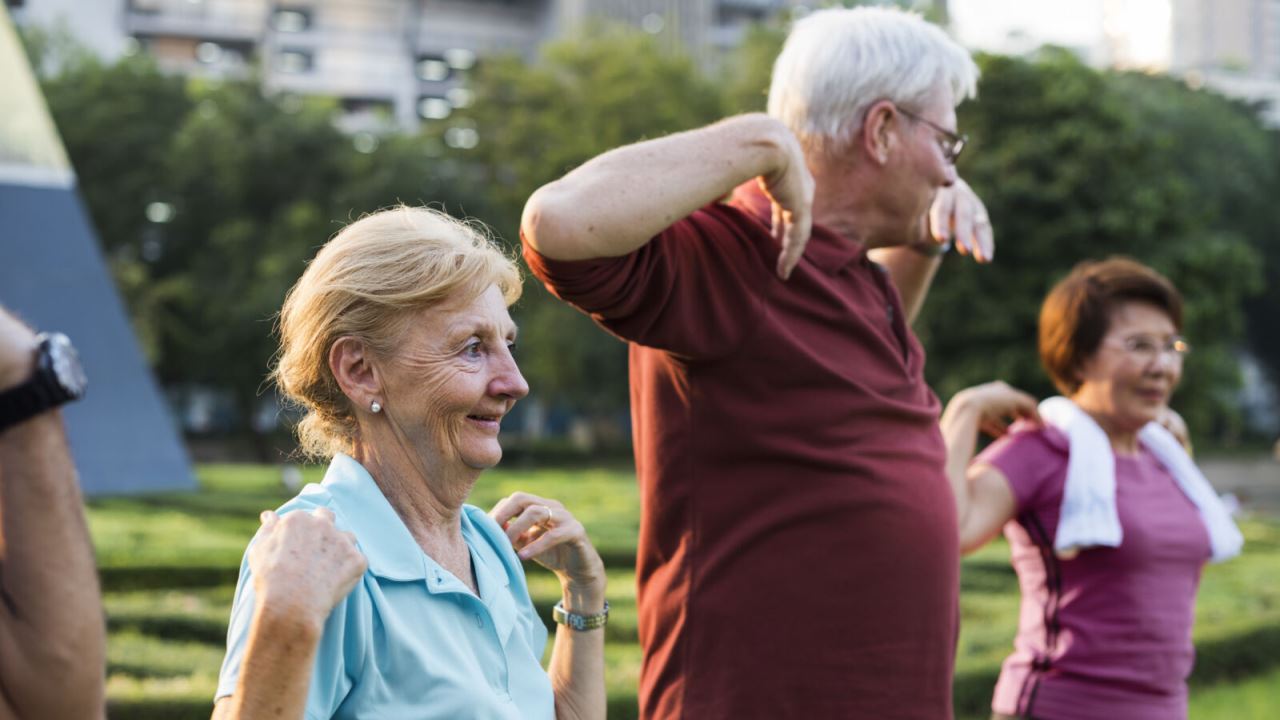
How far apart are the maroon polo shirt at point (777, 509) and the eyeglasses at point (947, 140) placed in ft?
1.11

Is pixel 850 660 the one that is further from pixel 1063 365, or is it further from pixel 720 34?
pixel 720 34

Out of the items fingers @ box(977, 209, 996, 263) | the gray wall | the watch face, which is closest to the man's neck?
fingers @ box(977, 209, 996, 263)

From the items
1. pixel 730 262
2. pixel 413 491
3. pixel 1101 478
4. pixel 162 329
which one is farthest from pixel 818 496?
pixel 162 329

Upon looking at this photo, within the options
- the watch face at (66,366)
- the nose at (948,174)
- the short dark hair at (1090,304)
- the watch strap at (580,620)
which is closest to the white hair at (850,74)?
the nose at (948,174)

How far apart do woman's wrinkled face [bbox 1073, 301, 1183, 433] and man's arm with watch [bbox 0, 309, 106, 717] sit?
2.95 m

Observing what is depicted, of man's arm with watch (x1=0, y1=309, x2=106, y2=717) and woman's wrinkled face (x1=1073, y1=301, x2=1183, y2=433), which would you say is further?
woman's wrinkled face (x1=1073, y1=301, x2=1183, y2=433)

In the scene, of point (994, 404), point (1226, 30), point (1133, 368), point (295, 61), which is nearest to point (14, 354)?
point (994, 404)

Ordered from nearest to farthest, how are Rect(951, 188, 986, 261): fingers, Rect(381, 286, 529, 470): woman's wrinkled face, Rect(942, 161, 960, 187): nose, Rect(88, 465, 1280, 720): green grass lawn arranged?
Rect(381, 286, 529, 470): woman's wrinkled face
Rect(942, 161, 960, 187): nose
Rect(951, 188, 986, 261): fingers
Rect(88, 465, 1280, 720): green grass lawn

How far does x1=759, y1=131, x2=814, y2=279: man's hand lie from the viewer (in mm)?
2209

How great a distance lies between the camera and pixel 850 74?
2.60 meters

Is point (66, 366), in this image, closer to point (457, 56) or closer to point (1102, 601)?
point (1102, 601)

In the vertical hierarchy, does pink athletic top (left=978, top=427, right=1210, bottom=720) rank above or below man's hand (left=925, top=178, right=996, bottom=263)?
below

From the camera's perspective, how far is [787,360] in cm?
240

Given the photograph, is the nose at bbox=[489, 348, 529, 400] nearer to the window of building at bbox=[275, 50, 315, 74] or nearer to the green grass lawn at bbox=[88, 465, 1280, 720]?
the green grass lawn at bbox=[88, 465, 1280, 720]
